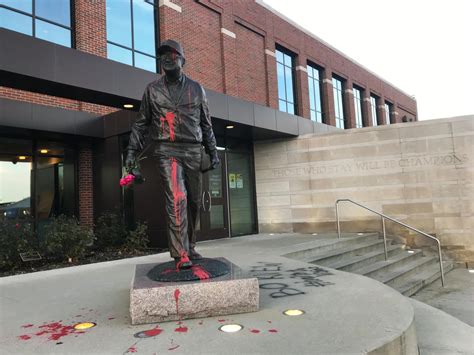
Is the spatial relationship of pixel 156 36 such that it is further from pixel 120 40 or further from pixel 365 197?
pixel 365 197

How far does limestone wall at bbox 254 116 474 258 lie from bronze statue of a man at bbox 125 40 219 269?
8121 mm

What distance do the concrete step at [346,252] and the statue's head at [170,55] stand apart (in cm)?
479

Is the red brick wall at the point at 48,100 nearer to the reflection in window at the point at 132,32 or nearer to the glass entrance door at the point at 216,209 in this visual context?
the reflection in window at the point at 132,32

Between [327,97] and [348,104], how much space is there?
292 centimetres

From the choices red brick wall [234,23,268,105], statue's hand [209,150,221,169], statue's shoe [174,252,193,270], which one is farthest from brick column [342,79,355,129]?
statue's shoe [174,252,193,270]

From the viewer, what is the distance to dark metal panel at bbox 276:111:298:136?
11.9 metres

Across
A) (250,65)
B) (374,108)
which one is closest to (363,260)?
(250,65)

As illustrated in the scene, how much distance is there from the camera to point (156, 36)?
13070 millimetres

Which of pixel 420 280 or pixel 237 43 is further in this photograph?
pixel 237 43

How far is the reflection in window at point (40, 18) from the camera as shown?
1011 cm

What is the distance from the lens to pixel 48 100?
1074 cm

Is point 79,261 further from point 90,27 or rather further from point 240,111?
point 90,27

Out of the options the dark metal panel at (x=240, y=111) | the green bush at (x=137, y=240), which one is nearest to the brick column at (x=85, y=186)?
the green bush at (x=137, y=240)

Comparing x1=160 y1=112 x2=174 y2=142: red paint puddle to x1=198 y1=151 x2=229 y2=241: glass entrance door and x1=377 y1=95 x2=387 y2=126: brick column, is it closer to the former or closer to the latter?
x1=198 y1=151 x2=229 y2=241: glass entrance door
